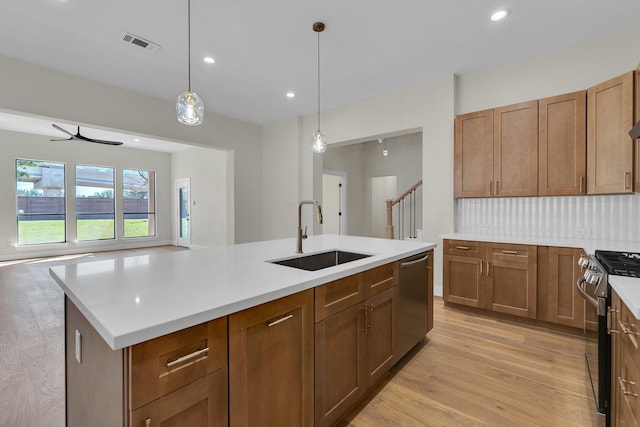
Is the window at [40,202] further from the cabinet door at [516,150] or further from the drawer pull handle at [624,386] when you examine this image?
the drawer pull handle at [624,386]

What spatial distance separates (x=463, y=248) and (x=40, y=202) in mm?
9161

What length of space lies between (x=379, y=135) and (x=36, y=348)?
181 inches

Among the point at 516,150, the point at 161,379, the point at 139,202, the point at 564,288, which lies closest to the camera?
the point at 161,379

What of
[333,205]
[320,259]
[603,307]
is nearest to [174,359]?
[320,259]

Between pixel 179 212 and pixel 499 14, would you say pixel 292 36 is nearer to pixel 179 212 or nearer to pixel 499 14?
pixel 499 14

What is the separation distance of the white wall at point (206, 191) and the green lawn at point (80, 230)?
1786mm

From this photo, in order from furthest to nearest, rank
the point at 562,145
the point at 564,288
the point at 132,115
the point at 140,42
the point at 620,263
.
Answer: the point at 132,115
the point at 140,42
the point at 562,145
the point at 564,288
the point at 620,263

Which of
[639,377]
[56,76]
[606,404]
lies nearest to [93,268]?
[639,377]

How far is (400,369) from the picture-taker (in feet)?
7.07

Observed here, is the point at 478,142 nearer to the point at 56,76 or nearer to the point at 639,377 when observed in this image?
the point at 639,377

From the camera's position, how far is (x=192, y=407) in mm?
918

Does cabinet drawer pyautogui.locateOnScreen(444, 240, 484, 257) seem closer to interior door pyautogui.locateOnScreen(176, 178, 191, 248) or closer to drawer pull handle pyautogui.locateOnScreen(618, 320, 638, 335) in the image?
drawer pull handle pyautogui.locateOnScreen(618, 320, 638, 335)

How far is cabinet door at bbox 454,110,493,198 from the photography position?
3.28 m

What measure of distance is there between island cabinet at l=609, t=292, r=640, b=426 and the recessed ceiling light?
2.42 m
